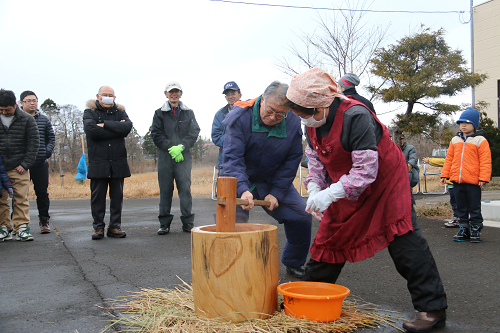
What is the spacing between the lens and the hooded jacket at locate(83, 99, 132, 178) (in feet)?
20.9

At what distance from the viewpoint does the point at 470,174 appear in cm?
593

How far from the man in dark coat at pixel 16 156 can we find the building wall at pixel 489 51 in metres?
24.7

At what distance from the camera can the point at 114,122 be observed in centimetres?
652

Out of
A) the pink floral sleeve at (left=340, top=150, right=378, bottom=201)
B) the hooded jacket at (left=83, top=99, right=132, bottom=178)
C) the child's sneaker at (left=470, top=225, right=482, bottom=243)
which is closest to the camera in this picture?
the pink floral sleeve at (left=340, top=150, right=378, bottom=201)

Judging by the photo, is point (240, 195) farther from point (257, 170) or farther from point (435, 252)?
point (435, 252)

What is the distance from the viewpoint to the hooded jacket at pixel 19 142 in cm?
617

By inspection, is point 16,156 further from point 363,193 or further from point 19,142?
point 363,193

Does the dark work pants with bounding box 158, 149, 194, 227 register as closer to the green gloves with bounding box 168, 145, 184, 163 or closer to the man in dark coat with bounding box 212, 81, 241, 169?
the green gloves with bounding box 168, 145, 184, 163

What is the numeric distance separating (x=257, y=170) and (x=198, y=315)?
1.46 metres

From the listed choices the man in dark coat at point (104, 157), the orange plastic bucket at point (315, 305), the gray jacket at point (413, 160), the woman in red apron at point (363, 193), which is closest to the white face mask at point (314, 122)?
the woman in red apron at point (363, 193)

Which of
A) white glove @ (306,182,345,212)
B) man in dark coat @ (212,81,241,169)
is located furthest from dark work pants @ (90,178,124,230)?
white glove @ (306,182,345,212)

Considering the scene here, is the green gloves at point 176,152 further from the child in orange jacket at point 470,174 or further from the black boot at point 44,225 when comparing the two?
the child in orange jacket at point 470,174

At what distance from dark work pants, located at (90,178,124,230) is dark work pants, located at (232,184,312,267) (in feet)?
10.5

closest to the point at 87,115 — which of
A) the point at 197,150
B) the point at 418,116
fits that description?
the point at 418,116
